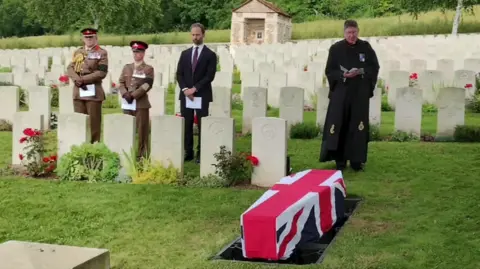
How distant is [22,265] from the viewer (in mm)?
4172

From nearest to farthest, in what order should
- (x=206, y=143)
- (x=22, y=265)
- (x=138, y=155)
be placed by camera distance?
(x=22, y=265), (x=206, y=143), (x=138, y=155)

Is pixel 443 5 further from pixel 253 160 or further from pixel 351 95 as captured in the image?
pixel 253 160

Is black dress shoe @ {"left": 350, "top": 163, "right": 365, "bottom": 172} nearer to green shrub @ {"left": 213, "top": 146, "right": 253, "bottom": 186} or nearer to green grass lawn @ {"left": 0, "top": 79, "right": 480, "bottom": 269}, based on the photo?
green grass lawn @ {"left": 0, "top": 79, "right": 480, "bottom": 269}

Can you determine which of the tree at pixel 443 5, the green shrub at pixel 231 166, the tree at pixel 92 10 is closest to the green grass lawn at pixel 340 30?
the tree at pixel 443 5

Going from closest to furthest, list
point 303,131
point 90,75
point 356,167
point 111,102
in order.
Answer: point 356,167
point 90,75
point 303,131
point 111,102

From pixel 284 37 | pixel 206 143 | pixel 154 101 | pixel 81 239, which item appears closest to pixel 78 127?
pixel 206 143

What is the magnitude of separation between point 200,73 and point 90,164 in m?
1.93

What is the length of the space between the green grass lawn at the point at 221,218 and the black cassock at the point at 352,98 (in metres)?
0.39

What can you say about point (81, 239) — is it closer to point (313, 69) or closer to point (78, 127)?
point (78, 127)

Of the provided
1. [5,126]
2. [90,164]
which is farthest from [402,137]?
[5,126]

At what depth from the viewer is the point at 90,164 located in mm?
8211

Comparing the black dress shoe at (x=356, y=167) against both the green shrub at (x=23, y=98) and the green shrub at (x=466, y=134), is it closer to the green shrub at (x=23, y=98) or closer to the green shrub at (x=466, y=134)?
the green shrub at (x=466, y=134)

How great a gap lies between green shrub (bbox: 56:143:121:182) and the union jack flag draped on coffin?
259 centimetres

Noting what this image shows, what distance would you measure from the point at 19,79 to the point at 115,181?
8925mm
